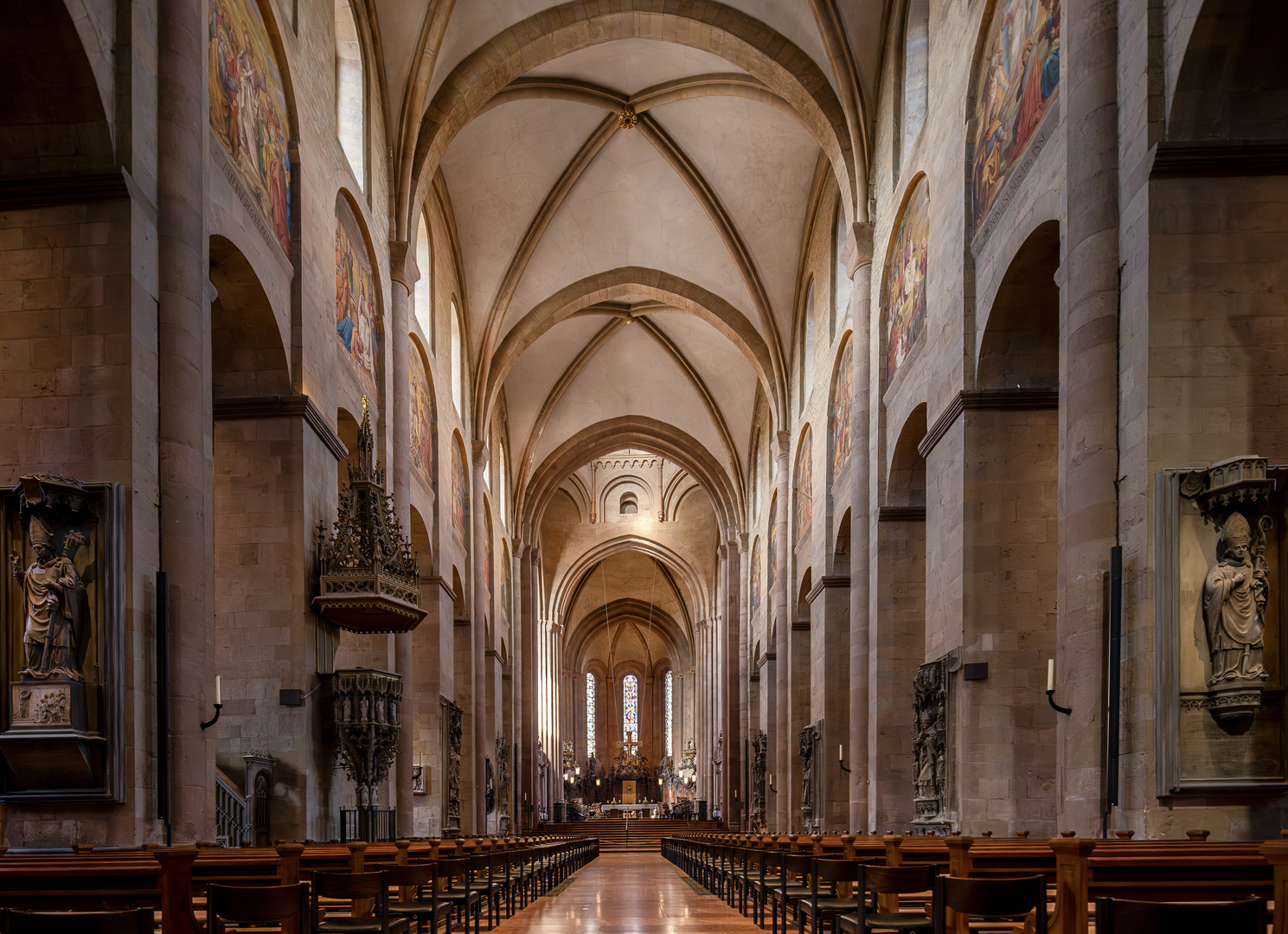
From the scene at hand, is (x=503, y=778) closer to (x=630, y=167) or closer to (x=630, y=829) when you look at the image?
(x=630, y=829)

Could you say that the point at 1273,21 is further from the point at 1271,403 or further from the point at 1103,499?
the point at 1103,499

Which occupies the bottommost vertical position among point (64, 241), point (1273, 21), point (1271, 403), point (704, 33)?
point (1271, 403)

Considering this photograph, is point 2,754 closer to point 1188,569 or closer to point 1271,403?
point 1188,569

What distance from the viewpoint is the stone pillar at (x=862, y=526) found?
59.1 ft

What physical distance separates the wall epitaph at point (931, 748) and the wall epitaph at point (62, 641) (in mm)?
8230

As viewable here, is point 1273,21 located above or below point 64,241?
above

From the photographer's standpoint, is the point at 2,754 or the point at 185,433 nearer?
the point at 2,754

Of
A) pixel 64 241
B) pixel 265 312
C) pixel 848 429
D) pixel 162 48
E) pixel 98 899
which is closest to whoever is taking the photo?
pixel 98 899

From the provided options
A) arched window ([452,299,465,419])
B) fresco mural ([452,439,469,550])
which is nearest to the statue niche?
fresco mural ([452,439,469,550])

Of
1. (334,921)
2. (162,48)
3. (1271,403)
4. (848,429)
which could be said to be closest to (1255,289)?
(1271,403)

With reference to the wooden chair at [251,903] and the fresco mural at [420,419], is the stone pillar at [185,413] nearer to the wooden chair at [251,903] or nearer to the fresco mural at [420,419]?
the wooden chair at [251,903]

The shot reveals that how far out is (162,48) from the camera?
32.5ft

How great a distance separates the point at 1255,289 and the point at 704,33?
1378 centimetres

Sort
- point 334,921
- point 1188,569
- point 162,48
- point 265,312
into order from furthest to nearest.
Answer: point 265,312 < point 162,48 < point 1188,569 < point 334,921
